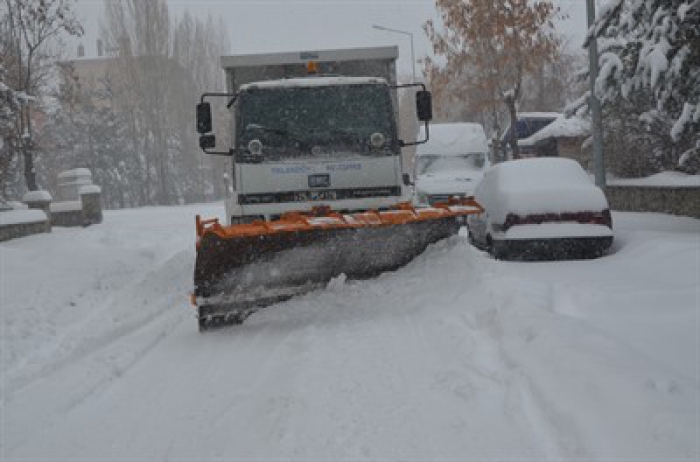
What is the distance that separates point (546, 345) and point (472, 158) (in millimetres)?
12683

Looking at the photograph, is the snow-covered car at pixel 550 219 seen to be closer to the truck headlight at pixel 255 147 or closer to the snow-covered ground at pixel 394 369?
the snow-covered ground at pixel 394 369

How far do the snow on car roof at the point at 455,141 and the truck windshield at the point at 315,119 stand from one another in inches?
359

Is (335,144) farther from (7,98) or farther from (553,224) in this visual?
(7,98)

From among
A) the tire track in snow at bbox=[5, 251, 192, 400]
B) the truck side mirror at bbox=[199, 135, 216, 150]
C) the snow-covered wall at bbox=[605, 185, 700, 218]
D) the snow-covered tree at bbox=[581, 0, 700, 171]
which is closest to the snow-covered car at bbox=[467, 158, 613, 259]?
the snow-covered tree at bbox=[581, 0, 700, 171]

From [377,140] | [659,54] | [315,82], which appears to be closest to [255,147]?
[315,82]

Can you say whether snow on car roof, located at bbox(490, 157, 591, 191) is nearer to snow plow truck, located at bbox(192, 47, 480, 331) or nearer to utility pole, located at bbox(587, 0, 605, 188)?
snow plow truck, located at bbox(192, 47, 480, 331)

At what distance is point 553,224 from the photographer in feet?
29.1

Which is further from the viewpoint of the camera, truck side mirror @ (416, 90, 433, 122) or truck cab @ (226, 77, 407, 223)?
truck side mirror @ (416, 90, 433, 122)

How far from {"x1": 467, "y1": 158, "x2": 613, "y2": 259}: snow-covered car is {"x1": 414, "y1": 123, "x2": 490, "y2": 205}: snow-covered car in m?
6.30

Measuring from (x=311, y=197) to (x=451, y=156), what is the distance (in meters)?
10.2

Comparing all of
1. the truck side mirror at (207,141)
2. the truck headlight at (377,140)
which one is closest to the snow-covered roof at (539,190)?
the truck headlight at (377,140)

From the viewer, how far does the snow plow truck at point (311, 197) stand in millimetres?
6324

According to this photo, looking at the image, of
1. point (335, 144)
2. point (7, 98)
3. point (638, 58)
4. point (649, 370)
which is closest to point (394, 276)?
point (335, 144)

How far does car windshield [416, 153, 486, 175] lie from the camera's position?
16.7 m
